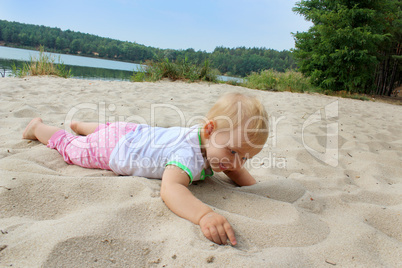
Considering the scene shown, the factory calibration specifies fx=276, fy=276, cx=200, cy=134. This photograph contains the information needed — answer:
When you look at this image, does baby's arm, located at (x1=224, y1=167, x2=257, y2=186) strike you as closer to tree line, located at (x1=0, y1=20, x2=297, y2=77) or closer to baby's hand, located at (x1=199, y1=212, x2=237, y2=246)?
baby's hand, located at (x1=199, y1=212, x2=237, y2=246)

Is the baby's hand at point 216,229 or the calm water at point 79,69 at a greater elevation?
the calm water at point 79,69

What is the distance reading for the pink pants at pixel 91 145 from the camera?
1.97 metres

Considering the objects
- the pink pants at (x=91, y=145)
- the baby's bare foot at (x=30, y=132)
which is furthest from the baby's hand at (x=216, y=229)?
the baby's bare foot at (x=30, y=132)

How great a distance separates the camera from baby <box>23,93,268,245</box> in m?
1.33

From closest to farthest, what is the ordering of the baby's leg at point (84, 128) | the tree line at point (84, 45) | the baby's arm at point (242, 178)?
the baby's arm at point (242, 178) → the baby's leg at point (84, 128) → the tree line at point (84, 45)

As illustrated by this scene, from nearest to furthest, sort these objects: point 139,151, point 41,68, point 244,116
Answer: point 244,116, point 139,151, point 41,68

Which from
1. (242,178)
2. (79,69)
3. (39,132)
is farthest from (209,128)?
(79,69)

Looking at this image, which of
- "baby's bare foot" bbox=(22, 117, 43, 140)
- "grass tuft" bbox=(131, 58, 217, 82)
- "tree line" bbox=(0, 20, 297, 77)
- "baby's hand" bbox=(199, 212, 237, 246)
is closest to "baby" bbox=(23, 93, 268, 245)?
"baby's hand" bbox=(199, 212, 237, 246)

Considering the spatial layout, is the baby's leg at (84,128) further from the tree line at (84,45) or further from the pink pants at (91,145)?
the tree line at (84,45)

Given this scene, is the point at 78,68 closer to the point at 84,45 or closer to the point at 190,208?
the point at 190,208

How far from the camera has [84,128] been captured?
256cm

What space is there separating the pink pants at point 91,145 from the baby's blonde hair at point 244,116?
81cm

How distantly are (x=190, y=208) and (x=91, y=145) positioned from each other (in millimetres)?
1092

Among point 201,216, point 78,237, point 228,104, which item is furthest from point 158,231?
point 228,104
